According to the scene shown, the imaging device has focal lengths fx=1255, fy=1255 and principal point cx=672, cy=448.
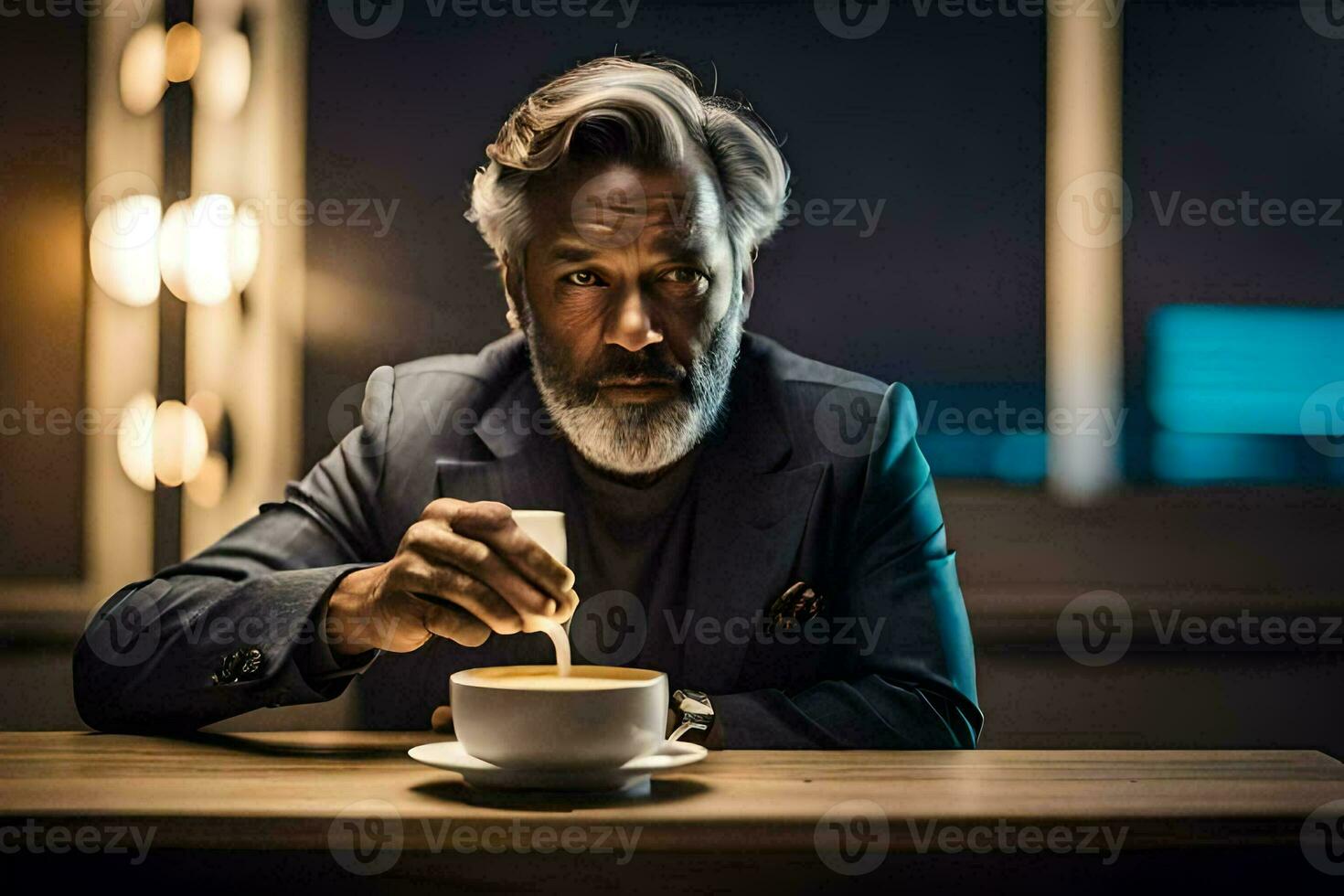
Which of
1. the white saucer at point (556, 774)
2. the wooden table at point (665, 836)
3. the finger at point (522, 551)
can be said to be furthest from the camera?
the finger at point (522, 551)

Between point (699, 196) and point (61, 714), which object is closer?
point (699, 196)

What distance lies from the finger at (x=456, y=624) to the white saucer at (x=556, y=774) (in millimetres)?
252

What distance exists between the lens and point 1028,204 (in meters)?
3.00

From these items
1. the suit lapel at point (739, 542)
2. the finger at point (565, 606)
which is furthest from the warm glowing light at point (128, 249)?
the finger at point (565, 606)

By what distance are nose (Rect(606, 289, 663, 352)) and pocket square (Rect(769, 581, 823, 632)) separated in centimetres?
48

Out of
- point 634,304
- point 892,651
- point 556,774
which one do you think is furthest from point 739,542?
point 556,774

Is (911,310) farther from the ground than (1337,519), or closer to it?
farther from the ground

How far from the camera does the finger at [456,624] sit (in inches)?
58.4

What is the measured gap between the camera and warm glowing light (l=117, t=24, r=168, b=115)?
9.88ft

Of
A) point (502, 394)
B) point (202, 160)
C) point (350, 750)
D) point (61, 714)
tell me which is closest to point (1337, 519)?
point (502, 394)

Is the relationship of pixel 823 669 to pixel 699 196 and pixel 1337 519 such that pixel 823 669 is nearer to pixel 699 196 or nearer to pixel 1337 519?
pixel 699 196

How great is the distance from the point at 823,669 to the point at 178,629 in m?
1.03

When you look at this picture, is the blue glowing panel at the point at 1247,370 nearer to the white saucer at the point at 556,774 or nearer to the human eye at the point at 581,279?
the human eye at the point at 581,279

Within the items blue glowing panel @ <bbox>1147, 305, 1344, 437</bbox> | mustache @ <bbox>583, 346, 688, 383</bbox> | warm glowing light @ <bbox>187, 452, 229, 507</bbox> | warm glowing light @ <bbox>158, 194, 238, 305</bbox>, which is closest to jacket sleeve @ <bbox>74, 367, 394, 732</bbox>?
mustache @ <bbox>583, 346, 688, 383</bbox>
